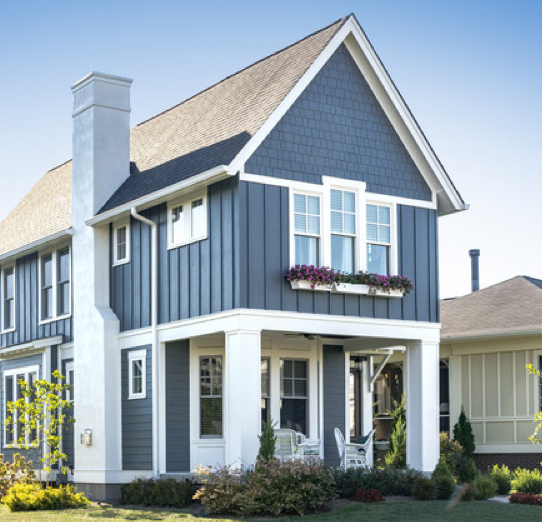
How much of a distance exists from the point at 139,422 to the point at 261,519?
5.34 meters

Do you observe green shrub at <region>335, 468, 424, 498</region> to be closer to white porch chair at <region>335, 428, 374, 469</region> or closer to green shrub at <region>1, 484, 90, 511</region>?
white porch chair at <region>335, 428, 374, 469</region>

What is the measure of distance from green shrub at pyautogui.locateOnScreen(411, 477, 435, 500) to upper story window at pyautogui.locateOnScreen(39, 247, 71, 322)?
31.4 feet

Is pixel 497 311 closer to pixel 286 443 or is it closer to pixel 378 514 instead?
pixel 286 443

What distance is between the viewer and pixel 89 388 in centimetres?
2216

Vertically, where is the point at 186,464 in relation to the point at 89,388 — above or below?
below

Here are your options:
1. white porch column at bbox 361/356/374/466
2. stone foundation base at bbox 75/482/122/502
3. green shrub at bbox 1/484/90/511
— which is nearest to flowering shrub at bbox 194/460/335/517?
green shrub at bbox 1/484/90/511

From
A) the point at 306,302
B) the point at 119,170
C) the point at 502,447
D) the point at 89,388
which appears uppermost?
the point at 119,170

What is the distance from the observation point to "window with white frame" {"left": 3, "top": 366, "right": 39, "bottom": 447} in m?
25.2

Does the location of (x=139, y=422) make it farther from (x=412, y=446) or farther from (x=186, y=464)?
(x=412, y=446)

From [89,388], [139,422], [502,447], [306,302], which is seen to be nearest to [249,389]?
[306,302]

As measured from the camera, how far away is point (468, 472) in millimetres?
23750

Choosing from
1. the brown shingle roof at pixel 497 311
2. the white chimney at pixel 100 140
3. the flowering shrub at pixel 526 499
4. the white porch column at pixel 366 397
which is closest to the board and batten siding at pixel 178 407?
the white chimney at pixel 100 140

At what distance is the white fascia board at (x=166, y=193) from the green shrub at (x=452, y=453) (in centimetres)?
908

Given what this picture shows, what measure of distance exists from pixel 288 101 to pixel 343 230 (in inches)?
108
